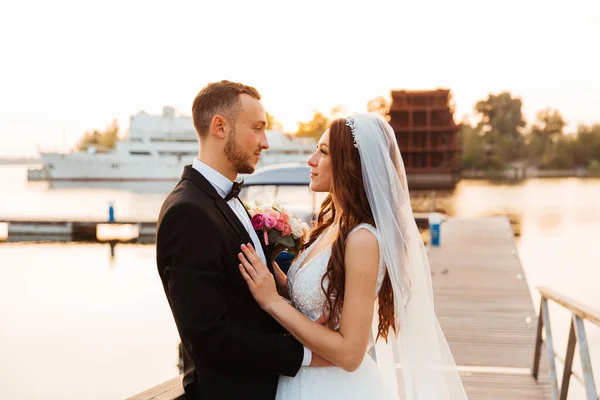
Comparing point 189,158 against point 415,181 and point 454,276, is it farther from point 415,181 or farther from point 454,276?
point 454,276

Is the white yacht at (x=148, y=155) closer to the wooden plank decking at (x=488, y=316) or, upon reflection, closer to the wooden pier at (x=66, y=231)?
the wooden pier at (x=66, y=231)

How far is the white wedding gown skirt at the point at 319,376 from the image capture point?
7.21 ft

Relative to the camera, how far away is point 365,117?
91.4 inches

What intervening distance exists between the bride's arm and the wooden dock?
47cm

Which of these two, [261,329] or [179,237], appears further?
[261,329]

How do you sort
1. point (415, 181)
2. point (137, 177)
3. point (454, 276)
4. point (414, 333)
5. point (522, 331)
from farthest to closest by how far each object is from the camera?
point (137, 177) < point (415, 181) < point (454, 276) < point (522, 331) < point (414, 333)

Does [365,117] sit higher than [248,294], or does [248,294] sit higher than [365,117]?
[365,117]

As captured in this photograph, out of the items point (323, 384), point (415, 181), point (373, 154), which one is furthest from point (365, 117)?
point (415, 181)

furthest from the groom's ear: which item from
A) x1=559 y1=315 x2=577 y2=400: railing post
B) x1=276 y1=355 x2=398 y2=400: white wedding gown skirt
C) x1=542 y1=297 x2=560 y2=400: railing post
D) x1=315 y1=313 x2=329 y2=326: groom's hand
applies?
x1=542 y1=297 x2=560 y2=400: railing post

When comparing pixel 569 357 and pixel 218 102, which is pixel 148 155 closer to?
pixel 569 357

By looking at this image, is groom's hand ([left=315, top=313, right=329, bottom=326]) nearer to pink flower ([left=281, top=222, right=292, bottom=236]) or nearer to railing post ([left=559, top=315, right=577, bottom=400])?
pink flower ([left=281, top=222, right=292, bottom=236])

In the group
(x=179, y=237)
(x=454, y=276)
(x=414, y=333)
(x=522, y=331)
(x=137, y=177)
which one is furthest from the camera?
(x=137, y=177)

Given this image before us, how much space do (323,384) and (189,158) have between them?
76362 millimetres

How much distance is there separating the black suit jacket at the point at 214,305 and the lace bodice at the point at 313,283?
0.20 metres
